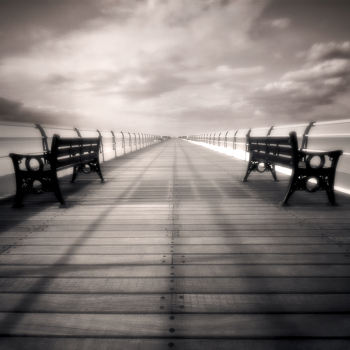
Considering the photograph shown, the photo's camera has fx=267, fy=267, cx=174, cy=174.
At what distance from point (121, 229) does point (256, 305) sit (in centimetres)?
179

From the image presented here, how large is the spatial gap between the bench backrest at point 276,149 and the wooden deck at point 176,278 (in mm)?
749

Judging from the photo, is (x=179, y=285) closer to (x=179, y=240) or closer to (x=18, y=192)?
(x=179, y=240)

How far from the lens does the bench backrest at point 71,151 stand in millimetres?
3912

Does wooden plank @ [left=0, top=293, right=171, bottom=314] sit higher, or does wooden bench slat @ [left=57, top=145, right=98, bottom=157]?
wooden bench slat @ [left=57, top=145, right=98, bottom=157]

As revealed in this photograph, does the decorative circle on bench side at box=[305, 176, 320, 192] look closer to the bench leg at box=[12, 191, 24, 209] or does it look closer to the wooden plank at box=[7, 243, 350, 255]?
the wooden plank at box=[7, 243, 350, 255]

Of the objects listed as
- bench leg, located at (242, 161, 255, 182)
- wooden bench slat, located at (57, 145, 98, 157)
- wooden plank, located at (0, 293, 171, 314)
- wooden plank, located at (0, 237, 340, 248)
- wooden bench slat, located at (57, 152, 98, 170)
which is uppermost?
wooden bench slat, located at (57, 145, 98, 157)

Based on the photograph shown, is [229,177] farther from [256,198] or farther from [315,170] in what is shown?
[315,170]

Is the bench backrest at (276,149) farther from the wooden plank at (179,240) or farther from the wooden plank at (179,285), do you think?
the wooden plank at (179,285)

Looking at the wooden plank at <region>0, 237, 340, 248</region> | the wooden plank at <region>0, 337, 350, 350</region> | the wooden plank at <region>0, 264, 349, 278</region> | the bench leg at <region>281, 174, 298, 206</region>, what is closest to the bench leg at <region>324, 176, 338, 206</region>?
the bench leg at <region>281, 174, 298, 206</region>

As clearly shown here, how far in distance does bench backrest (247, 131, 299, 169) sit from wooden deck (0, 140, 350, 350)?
75cm

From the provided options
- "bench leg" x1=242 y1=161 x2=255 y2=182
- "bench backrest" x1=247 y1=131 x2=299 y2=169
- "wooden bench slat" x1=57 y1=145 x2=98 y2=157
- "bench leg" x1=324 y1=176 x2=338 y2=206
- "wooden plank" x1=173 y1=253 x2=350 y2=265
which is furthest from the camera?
"bench leg" x1=242 y1=161 x2=255 y2=182

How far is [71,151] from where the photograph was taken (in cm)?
475

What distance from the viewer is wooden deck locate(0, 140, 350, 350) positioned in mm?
1439

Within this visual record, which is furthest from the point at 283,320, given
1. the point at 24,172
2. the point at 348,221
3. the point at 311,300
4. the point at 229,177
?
the point at 229,177
